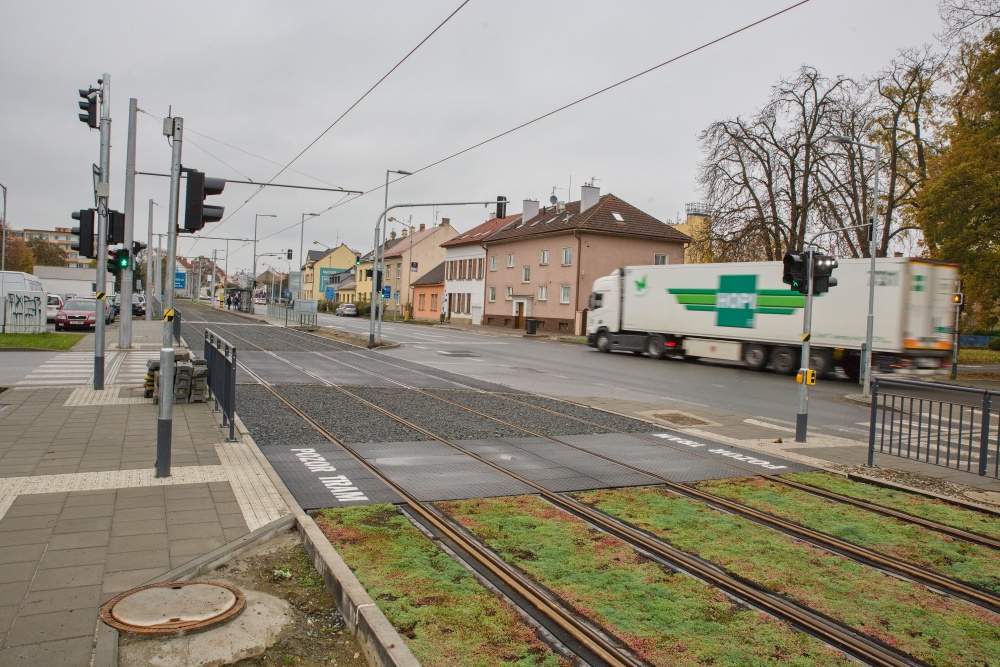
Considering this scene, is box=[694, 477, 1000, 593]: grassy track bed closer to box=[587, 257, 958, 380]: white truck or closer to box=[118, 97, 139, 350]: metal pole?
box=[587, 257, 958, 380]: white truck

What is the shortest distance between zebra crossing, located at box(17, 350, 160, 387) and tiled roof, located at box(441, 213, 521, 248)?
42.7 meters

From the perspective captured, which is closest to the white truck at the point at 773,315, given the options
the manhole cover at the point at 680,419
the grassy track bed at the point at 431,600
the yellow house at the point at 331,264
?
the manhole cover at the point at 680,419

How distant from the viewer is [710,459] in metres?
9.72

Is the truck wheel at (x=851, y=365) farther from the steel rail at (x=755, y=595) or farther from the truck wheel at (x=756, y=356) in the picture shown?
the steel rail at (x=755, y=595)

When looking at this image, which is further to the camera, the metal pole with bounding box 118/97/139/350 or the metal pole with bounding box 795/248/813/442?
the metal pole with bounding box 118/97/139/350

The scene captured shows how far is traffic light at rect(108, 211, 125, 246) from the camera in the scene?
504 inches

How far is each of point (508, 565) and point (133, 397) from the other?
10333 millimetres

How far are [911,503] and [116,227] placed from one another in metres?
12.5

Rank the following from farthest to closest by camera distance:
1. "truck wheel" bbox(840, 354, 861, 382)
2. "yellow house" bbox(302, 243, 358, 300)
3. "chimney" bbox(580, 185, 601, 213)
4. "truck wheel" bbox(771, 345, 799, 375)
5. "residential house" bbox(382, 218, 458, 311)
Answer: "yellow house" bbox(302, 243, 358, 300) < "residential house" bbox(382, 218, 458, 311) < "chimney" bbox(580, 185, 601, 213) < "truck wheel" bbox(771, 345, 799, 375) < "truck wheel" bbox(840, 354, 861, 382)

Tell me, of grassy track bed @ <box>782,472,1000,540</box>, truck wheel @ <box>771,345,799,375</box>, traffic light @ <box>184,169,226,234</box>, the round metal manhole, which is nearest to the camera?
the round metal manhole

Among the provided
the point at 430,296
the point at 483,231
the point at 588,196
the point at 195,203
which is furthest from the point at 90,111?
the point at 430,296

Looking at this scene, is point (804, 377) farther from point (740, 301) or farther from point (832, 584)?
point (740, 301)

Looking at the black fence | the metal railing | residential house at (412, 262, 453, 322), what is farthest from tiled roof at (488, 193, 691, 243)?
the metal railing

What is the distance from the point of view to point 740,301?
2656cm
